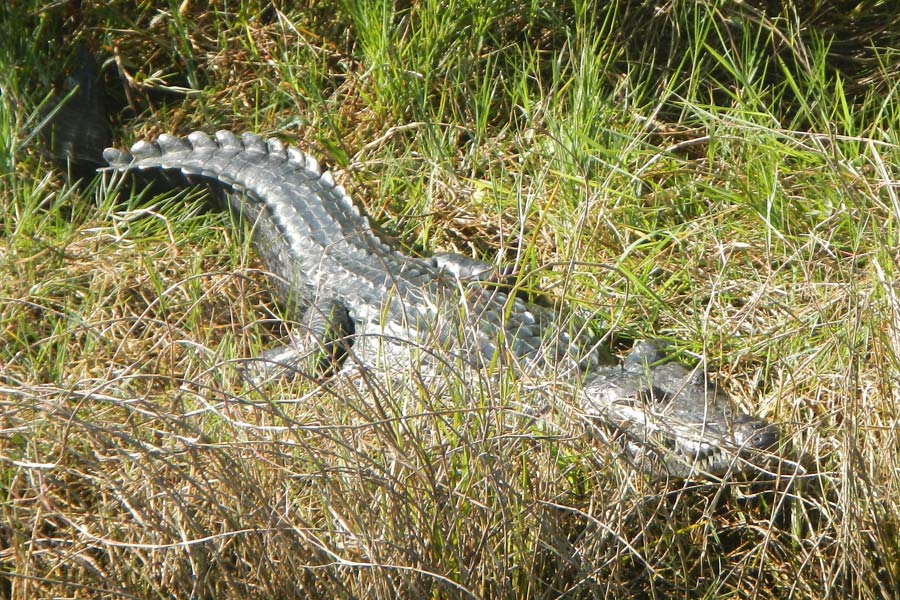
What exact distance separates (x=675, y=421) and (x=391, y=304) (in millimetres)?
1267

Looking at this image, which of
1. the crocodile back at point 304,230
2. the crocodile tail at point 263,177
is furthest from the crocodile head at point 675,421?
the crocodile tail at point 263,177

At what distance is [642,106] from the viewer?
13.7ft

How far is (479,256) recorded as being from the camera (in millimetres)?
4203

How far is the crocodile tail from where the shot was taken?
402 cm

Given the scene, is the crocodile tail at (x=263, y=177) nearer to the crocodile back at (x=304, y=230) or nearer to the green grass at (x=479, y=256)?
the crocodile back at (x=304, y=230)

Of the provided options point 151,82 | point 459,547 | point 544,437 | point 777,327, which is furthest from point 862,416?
point 151,82

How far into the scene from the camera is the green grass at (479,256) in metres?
2.47

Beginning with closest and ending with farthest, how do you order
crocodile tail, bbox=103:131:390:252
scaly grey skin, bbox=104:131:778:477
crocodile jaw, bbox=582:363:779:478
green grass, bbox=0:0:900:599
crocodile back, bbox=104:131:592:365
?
green grass, bbox=0:0:900:599
crocodile jaw, bbox=582:363:779:478
scaly grey skin, bbox=104:131:778:477
crocodile back, bbox=104:131:592:365
crocodile tail, bbox=103:131:390:252

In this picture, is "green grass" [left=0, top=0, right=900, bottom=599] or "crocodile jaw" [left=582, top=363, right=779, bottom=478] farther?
"crocodile jaw" [left=582, top=363, right=779, bottom=478]

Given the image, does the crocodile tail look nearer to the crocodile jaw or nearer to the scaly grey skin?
the scaly grey skin

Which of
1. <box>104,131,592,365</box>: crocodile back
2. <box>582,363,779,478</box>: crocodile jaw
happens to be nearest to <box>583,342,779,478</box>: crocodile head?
<box>582,363,779,478</box>: crocodile jaw

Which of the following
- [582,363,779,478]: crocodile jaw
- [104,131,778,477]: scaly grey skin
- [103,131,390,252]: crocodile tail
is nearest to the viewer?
[582,363,779,478]: crocodile jaw

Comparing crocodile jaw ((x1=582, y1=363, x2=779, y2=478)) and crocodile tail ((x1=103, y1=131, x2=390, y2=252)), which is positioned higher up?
crocodile jaw ((x1=582, y1=363, x2=779, y2=478))

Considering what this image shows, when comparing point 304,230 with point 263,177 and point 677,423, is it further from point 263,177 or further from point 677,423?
point 677,423
